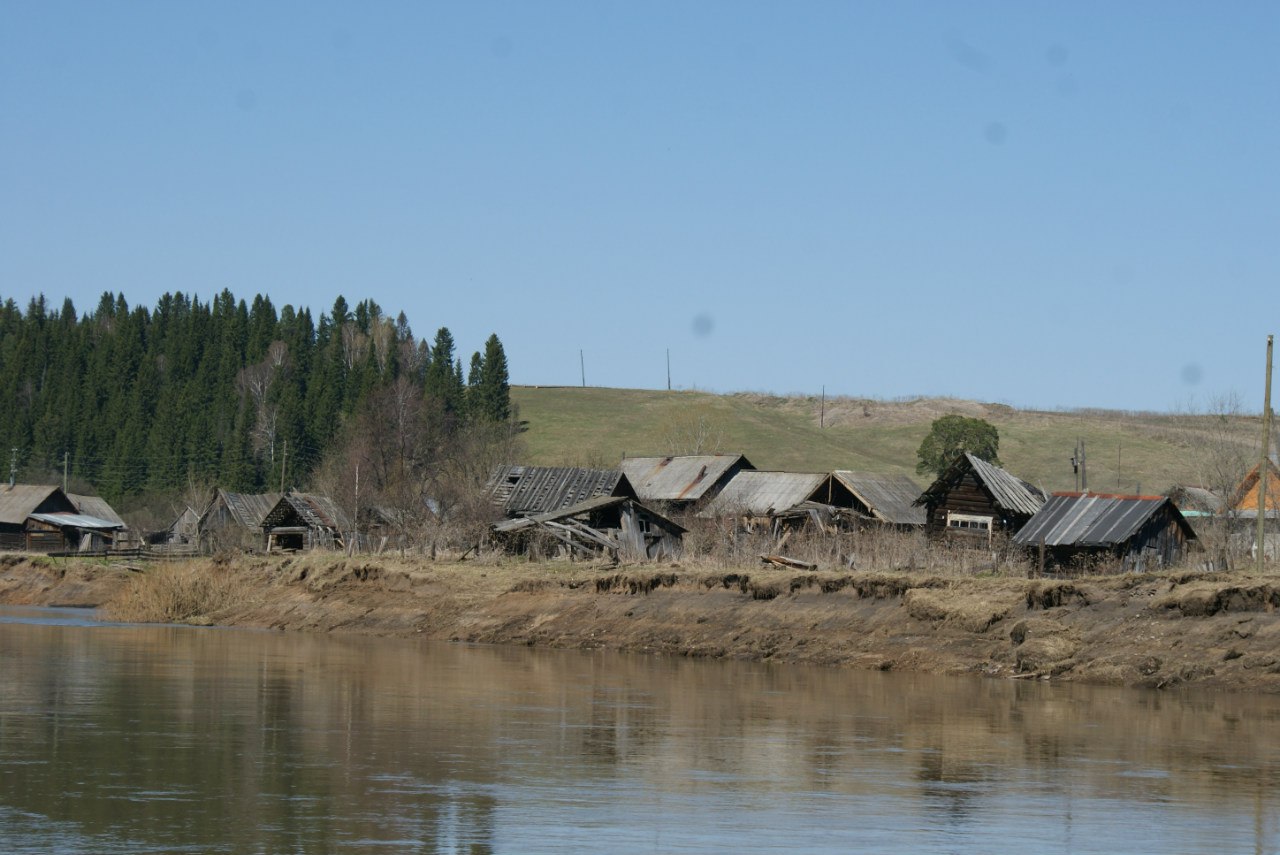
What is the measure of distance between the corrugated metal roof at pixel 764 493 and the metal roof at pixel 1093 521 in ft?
72.5

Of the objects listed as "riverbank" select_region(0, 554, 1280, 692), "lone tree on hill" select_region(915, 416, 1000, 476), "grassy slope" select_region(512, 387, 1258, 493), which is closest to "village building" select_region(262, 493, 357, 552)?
"riverbank" select_region(0, 554, 1280, 692)

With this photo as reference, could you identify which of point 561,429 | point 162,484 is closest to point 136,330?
point 162,484

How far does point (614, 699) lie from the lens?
3016cm

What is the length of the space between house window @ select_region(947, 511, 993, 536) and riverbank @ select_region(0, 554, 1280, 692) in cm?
1543

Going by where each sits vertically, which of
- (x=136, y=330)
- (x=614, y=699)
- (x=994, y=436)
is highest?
(x=136, y=330)

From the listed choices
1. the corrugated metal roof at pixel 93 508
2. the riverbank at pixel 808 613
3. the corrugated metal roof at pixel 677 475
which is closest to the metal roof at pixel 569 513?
the riverbank at pixel 808 613

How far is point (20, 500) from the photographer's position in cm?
10088

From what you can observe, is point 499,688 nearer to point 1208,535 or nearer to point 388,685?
point 388,685

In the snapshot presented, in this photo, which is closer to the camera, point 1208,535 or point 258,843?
point 258,843

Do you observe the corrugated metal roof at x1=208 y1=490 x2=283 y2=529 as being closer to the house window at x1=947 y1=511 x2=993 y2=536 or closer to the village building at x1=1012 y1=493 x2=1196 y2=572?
the house window at x1=947 y1=511 x2=993 y2=536

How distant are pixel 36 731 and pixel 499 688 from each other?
10753mm

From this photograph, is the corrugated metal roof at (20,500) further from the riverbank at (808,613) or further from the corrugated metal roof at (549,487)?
the riverbank at (808,613)

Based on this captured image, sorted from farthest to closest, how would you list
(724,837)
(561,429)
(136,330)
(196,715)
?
(136,330) → (561,429) → (196,715) → (724,837)

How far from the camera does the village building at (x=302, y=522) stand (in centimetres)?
8125
